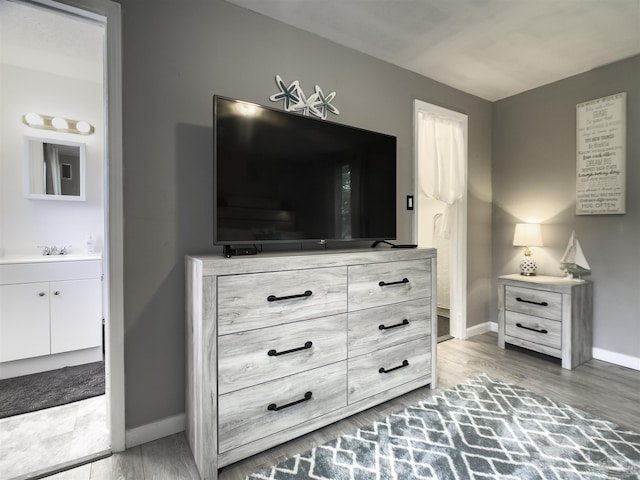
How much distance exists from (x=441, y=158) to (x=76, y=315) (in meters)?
3.45

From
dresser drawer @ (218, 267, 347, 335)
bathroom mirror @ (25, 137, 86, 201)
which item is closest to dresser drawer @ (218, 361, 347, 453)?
dresser drawer @ (218, 267, 347, 335)

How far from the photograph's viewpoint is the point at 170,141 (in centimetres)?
176

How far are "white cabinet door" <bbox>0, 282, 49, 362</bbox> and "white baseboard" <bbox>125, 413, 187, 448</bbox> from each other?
147cm

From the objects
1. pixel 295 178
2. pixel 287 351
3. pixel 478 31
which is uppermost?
pixel 478 31

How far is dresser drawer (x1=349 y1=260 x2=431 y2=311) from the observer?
1.82m

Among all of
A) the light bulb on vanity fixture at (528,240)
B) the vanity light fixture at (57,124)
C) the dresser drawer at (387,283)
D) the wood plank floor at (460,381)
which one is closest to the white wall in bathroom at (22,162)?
the vanity light fixture at (57,124)

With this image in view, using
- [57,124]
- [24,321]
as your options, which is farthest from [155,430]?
[57,124]

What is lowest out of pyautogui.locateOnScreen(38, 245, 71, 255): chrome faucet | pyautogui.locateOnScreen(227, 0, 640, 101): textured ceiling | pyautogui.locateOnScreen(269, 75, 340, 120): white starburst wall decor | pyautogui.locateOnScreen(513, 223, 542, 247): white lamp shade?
pyautogui.locateOnScreen(38, 245, 71, 255): chrome faucet

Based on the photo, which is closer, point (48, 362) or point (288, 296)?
point (288, 296)

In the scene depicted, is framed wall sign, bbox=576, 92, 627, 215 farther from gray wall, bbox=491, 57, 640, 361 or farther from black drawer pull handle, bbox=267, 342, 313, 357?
black drawer pull handle, bbox=267, 342, 313, 357

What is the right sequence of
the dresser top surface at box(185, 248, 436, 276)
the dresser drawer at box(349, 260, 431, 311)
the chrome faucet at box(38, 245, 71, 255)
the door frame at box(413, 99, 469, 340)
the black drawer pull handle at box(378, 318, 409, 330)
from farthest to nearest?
the door frame at box(413, 99, 469, 340) < the chrome faucet at box(38, 245, 71, 255) < the black drawer pull handle at box(378, 318, 409, 330) < the dresser drawer at box(349, 260, 431, 311) < the dresser top surface at box(185, 248, 436, 276)

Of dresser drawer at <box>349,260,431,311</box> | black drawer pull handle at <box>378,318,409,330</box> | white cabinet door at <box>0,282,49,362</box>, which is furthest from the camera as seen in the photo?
white cabinet door at <box>0,282,49,362</box>

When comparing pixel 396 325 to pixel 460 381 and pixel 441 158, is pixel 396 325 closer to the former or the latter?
pixel 460 381

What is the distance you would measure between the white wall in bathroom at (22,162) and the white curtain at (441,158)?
304 centimetres
